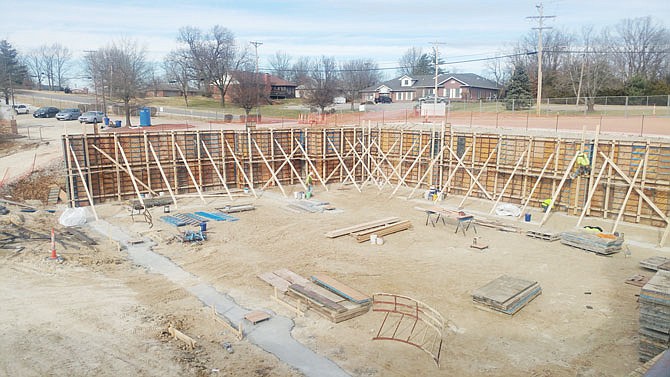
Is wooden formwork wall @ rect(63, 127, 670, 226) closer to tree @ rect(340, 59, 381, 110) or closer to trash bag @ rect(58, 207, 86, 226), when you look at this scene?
trash bag @ rect(58, 207, 86, 226)

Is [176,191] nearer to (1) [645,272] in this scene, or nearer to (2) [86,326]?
Result: (2) [86,326]

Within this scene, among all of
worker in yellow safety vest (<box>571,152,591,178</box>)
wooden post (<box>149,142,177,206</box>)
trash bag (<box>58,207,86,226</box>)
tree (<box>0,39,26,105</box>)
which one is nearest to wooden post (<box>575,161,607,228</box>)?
worker in yellow safety vest (<box>571,152,591,178</box>)

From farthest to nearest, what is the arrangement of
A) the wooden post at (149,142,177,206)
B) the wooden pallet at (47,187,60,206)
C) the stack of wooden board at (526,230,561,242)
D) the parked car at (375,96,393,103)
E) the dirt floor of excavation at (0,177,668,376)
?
the parked car at (375,96,393,103) → the wooden post at (149,142,177,206) → the wooden pallet at (47,187,60,206) → the stack of wooden board at (526,230,561,242) → the dirt floor of excavation at (0,177,668,376)

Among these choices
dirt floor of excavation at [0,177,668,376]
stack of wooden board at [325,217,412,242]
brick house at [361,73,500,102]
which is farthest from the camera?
brick house at [361,73,500,102]

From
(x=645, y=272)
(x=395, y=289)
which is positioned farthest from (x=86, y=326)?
(x=645, y=272)

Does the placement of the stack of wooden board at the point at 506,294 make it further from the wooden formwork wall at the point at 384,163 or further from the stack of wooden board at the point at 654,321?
the wooden formwork wall at the point at 384,163

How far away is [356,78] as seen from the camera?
301 ft

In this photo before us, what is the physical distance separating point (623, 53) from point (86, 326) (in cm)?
7078

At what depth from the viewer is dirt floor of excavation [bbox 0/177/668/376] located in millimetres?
10312

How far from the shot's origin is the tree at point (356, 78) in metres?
81.6

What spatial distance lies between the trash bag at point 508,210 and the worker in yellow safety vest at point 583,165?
8.97 ft

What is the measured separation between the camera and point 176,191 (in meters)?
25.8

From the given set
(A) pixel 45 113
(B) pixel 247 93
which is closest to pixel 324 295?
(B) pixel 247 93

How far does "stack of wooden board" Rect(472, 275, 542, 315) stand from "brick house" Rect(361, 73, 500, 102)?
55434mm
